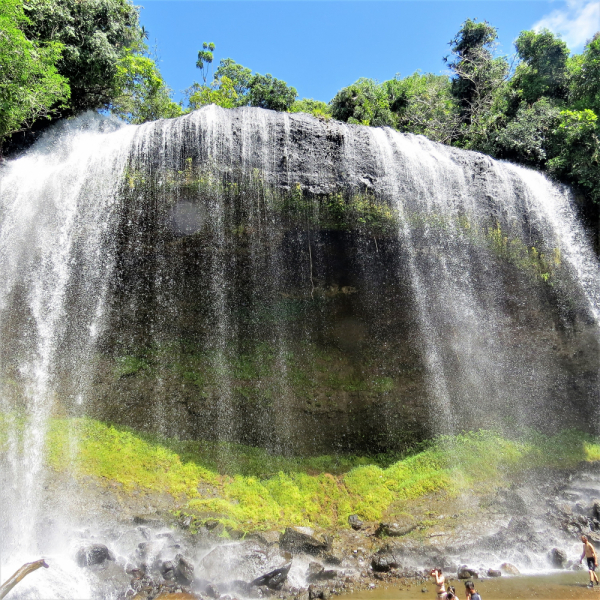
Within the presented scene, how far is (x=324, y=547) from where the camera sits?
8289 mm

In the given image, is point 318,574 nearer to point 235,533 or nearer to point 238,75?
point 235,533

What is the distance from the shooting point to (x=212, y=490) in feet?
32.8

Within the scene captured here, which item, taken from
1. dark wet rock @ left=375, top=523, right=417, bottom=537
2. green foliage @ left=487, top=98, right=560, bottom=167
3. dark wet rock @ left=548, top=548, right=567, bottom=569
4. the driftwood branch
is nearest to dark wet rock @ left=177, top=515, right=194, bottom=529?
the driftwood branch

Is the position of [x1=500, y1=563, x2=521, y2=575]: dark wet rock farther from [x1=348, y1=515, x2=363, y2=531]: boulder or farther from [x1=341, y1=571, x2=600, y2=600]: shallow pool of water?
[x1=348, y1=515, x2=363, y2=531]: boulder

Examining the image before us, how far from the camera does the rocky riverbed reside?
7.43 meters

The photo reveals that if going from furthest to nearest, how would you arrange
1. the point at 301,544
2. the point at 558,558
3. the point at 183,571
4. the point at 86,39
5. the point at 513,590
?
the point at 86,39, the point at 301,544, the point at 558,558, the point at 183,571, the point at 513,590

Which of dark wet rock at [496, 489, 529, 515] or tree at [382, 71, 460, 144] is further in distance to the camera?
tree at [382, 71, 460, 144]

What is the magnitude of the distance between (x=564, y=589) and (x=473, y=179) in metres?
9.54

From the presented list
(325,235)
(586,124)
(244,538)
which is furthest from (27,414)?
(586,124)

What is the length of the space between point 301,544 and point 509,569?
3993 millimetres

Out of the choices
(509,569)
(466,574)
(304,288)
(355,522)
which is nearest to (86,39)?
(304,288)

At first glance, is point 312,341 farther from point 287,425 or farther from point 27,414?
point 27,414

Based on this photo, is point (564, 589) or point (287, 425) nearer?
point (564, 589)

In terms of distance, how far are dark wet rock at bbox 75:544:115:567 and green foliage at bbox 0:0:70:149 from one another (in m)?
9.64
